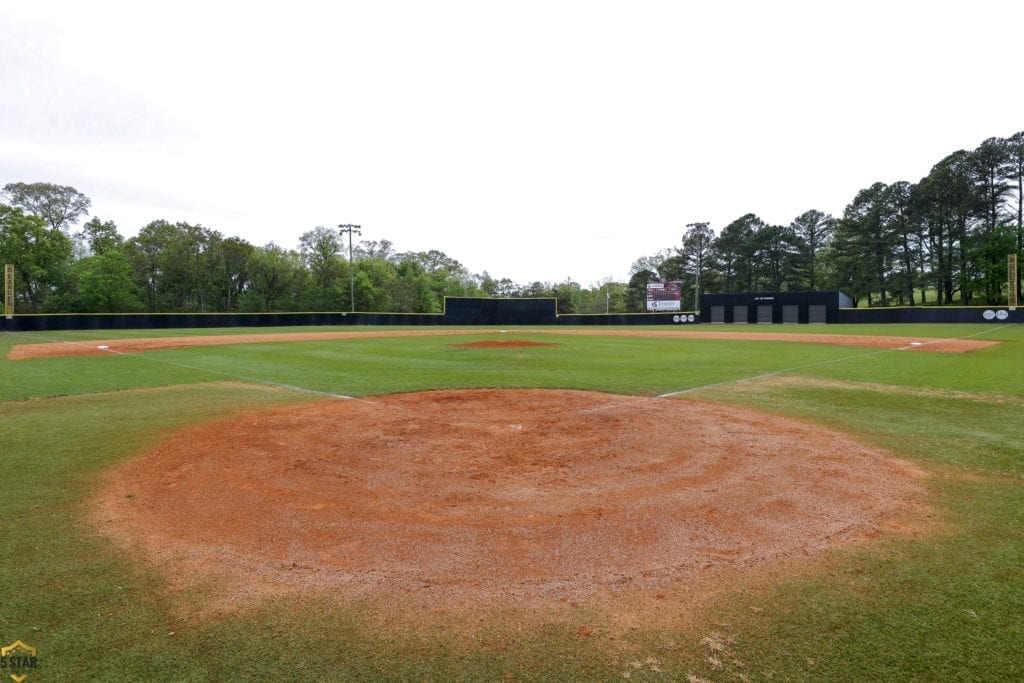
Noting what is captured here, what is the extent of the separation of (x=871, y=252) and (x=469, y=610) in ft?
259

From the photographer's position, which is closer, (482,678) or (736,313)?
(482,678)


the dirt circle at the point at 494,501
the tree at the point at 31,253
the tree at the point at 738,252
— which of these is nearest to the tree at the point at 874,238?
the tree at the point at 738,252

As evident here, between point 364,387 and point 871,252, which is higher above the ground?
point 871,252

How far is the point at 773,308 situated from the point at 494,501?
48463 mm

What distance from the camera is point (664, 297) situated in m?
60.1

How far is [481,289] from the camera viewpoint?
374 feet

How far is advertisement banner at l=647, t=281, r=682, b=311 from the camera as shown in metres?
59.6

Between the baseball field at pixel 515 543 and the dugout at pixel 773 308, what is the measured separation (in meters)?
40.6

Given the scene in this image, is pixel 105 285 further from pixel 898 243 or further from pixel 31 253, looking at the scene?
pixel 898 243

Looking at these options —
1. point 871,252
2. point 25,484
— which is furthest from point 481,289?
point 25,484

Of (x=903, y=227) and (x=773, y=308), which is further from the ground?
(x=903, y=227)

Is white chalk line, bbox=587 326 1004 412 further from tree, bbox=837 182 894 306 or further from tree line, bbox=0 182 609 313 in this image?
tree, bbox=837 182 894 306

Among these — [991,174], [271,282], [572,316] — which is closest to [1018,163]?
[991,174]

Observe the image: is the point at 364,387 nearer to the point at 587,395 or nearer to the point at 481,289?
the point at 587,395
